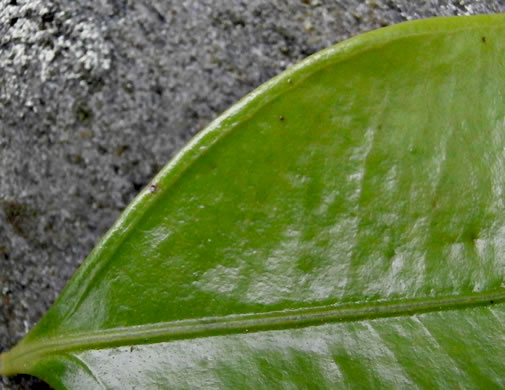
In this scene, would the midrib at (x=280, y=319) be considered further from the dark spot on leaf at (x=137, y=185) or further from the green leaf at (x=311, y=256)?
the dark spot on leaf at (x=137, y=185)

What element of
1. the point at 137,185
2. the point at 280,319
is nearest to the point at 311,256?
the point at 280,319

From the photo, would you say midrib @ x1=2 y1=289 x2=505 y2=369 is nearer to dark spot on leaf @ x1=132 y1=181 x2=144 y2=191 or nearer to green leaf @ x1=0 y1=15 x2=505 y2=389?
green leaf @ x1=0 y1=15 x2=505 y2=389

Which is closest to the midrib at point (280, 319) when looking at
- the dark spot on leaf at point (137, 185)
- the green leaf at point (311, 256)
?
the green leaf at point (311, 256)

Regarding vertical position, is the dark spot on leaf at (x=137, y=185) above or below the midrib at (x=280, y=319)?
above

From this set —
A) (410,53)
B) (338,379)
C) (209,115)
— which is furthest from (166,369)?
(410,53)

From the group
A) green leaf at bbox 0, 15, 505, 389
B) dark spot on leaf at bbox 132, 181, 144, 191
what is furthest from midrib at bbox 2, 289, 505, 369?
dark spot on leaf at bbox 132, 181, 144, 191

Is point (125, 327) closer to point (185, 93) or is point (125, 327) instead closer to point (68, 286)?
point (68, 286)

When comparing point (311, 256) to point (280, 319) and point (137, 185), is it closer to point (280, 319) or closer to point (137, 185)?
point (280, 319)
